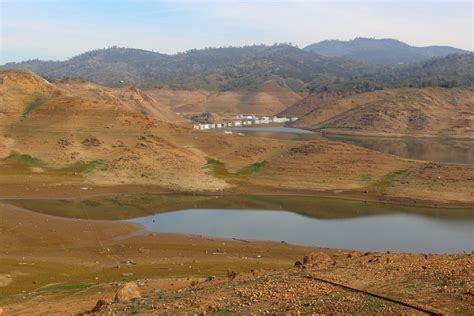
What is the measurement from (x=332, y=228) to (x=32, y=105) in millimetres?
55967

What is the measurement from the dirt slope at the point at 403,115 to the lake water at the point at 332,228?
86853mm

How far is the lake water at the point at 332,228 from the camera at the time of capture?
39.4 meters

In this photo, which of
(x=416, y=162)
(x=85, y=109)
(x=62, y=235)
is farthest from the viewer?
(x=85, y=109)

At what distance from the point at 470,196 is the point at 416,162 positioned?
12.3 metres

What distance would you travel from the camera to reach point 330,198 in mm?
57031

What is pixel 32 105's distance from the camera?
268 ft

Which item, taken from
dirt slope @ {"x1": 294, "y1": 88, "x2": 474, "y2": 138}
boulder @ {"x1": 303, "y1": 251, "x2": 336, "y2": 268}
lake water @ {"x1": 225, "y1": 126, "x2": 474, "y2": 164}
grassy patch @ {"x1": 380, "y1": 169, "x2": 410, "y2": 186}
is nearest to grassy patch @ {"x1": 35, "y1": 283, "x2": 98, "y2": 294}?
boulder @ {"x1": 303, "y1": 251, "x2": 336, "y2": 268}

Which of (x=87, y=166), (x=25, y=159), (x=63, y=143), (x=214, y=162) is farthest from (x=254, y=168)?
(x=25, y=159)

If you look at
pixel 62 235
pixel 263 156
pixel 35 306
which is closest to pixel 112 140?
pixel 263 156

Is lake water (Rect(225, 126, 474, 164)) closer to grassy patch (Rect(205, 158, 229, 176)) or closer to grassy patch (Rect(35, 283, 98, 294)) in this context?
grassy patch (Rect(205, 158, 229, 176))

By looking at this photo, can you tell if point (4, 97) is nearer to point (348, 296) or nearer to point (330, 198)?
A: point (330, 198)

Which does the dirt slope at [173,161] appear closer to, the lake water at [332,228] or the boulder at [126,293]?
the lake water at [332,228]

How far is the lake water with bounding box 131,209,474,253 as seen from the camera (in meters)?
39.4

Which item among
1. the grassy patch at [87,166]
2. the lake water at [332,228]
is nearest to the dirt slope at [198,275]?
the lake water at [332,228]
